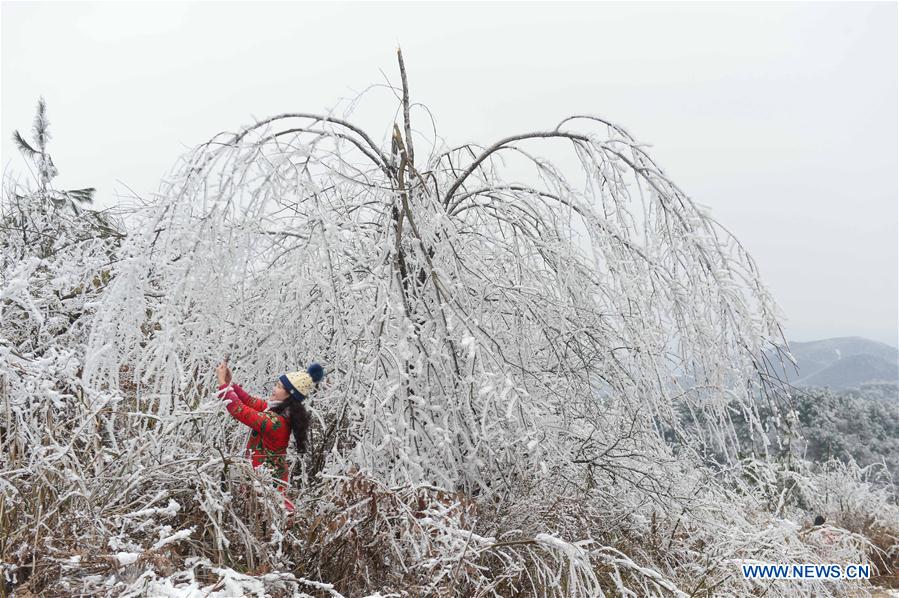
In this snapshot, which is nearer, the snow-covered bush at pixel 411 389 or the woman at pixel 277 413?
the snow-covered bush at pixel 411 389

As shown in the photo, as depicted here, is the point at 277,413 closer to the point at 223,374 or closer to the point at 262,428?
the point at 262,428

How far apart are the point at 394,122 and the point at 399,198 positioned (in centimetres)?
61

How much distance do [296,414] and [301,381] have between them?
207 millimetres

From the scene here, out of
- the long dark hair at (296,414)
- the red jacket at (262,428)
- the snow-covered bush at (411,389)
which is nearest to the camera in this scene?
the snow-covered bush at (411,389)

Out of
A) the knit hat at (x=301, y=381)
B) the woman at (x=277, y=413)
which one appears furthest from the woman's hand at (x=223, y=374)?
the knit hat at (x=301, y=381)

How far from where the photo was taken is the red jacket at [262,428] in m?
3.39

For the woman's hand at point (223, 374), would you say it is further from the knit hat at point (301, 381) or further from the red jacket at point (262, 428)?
the knit hat at point (301, 381)

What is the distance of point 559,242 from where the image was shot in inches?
138

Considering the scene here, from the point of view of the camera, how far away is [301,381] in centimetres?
348

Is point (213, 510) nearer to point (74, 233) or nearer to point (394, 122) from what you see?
point (394, 122)

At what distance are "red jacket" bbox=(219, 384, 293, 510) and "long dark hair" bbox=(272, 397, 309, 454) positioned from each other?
3 cm

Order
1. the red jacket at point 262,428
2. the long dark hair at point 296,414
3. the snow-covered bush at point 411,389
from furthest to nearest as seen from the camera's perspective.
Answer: the long dark hair at point 296,414
the red jacket at point 262,428
the snow-covered bush at point 411,389

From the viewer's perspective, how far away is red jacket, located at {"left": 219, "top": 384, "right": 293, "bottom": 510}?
339 centimetres

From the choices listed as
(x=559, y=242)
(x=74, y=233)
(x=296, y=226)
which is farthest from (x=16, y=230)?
(x=559, y=242)
